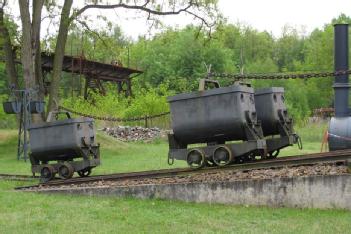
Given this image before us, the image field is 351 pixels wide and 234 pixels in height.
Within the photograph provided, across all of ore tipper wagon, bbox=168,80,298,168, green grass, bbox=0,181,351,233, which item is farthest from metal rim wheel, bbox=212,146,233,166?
green grass, bbox=0,181,351,233

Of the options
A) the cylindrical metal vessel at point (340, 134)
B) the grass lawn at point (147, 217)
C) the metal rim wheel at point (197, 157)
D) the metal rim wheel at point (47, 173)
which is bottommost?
the grass lawn at point (147, 217)

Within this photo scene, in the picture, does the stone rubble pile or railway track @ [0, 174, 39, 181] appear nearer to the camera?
railway track @ [0, 174, 39, 181]

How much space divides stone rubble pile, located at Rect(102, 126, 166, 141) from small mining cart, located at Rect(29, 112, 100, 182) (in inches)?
768

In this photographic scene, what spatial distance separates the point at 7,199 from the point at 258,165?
14.0 feet

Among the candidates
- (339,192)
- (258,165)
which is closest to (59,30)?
(258,165)

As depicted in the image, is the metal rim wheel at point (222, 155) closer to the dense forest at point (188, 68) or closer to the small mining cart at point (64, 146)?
the small mining cart at point (64, 146)

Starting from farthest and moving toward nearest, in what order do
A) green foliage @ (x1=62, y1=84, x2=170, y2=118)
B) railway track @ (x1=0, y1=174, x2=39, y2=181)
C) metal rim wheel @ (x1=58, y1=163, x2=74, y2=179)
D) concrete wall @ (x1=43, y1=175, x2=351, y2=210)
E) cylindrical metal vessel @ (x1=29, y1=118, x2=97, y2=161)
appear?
1. green foliage @ (x1=62, y1=84, x2=170, y2=118)
2. railway track @ (x1=0, y1=174, x2=39, y2=181)
3. metal rim wheel @ (x1=58, y1=163, x2=74, y2=179)
4. cylindrical metal vessel @ (x1=29, y1=118, x2=97, y2=161)
5. concrete wall @ (x1=43, y1=175, x2=351, y2=210)

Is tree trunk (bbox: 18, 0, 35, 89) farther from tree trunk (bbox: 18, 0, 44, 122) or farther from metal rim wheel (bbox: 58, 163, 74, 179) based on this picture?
metal rim wheel (bbox: 58, 163, 74, 179)

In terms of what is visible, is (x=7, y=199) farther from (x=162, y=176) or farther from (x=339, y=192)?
(x=339, y=192)

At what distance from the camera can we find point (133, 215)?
789 centimetres

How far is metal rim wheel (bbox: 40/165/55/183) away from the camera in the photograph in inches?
479

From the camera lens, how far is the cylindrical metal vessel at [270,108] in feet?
35.0

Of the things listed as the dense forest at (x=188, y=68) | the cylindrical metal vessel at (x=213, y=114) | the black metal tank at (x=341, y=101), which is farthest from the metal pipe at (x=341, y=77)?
the dense forest at (x=188, y=68)

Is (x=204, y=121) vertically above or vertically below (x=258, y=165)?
above
